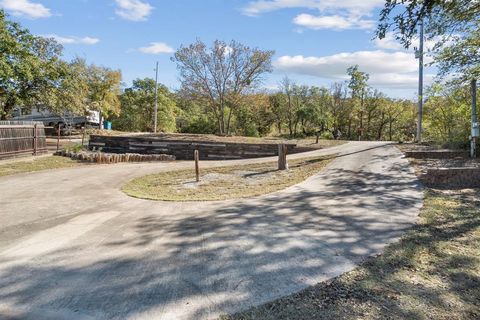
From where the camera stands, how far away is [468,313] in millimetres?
3070

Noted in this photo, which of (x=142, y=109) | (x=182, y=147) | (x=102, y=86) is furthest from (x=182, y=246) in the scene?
(x=142, y=109)

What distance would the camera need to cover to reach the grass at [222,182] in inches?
331

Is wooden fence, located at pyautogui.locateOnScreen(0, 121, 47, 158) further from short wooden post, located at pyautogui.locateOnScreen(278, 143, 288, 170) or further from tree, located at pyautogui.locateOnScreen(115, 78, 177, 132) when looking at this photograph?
tree, located at pyautogui.locateOnScreen(115, 78, 177, 132)

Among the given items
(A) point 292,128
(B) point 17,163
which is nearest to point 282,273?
(B) point 17,163

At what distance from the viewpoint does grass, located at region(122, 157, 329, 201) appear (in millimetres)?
A: 8406

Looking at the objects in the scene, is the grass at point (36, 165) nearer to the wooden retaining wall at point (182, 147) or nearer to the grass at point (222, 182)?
the grass at point (222, 182)

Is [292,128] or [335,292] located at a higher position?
[292,128]

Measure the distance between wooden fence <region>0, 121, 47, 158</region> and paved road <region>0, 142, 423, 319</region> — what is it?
8127 millimetres

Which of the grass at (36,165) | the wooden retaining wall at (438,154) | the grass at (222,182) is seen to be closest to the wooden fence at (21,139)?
the grass at (36,165)

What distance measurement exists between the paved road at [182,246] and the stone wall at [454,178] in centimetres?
48

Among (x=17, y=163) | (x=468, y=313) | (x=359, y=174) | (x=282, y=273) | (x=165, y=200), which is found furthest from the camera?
(x=17, y=163)

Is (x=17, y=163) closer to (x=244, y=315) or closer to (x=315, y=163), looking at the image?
(x=315, y=163)

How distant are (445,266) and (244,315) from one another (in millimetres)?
2320

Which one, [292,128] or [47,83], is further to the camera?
[292,128]
